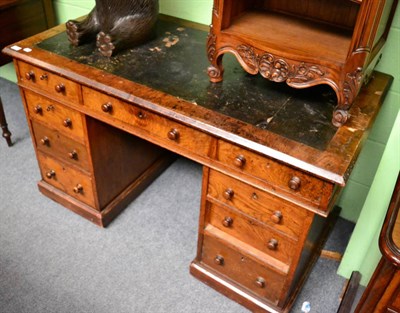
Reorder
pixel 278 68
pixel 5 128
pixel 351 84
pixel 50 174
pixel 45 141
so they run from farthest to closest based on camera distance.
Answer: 1. pixel 5 128
2. pixel 50 174
3. pixel 45 141
4. pixel 278 68
5. pixel 351 84

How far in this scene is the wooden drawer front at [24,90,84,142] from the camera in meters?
1.76

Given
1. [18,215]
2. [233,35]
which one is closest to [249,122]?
[233,35]

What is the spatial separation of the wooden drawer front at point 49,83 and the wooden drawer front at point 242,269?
80 centimetres

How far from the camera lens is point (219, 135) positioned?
130 centimetres

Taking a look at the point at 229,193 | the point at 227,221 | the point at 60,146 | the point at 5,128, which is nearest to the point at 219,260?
the point at 227,221

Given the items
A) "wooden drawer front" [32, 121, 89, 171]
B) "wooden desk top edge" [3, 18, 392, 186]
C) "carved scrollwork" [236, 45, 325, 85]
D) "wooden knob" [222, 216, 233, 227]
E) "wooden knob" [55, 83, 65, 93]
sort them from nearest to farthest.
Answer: "wooden desk top edge" [3, 18, 392, 186] → "carved scrollwork" [236, 45, 325, 85] → "wooden knob" [222, 216, 233, 227] → "wooden knob" [55, 83, 65, 93] → "wooden drawer front" [32, 121, 89, 171]

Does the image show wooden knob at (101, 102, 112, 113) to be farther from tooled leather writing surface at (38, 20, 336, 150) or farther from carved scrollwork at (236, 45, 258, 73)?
carved scrollwork at (236, 45, 258, 73)

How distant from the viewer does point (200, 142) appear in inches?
54.8

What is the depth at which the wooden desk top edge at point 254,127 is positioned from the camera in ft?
3.91

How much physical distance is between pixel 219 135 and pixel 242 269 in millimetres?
653

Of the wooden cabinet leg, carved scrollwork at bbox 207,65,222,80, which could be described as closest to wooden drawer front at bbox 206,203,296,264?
carved scrollwork at bbox 207,65,222,80

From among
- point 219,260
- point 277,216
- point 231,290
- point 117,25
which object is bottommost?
point 231,290

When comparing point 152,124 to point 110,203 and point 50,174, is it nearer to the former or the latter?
point 110,203

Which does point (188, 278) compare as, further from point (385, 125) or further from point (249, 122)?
point (385, 125)
